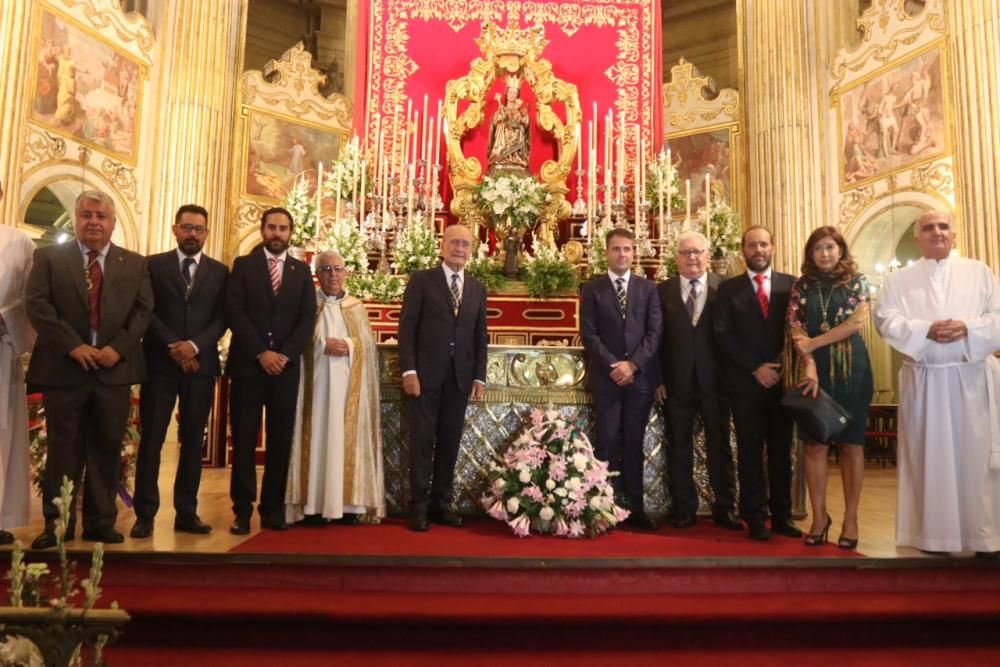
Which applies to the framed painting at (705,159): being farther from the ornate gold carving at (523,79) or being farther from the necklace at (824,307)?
the necklace at (824,307)

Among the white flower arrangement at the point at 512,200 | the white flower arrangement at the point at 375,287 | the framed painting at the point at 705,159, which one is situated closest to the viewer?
the white flower arrangement at the point at 375,287

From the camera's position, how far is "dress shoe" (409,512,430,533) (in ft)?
11.4

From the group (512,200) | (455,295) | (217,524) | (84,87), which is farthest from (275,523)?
(84,87)

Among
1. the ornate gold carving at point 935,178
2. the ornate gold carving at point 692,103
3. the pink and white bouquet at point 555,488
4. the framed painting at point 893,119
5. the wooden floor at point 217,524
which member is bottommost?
the wooden floor at point 217,524

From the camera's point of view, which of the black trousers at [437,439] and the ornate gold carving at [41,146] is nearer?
the black trousers at [437,439]

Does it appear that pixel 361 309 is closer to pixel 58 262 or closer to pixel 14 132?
pixel 58 262

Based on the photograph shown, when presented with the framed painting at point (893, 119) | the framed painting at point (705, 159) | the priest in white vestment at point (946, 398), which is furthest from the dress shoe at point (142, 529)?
the framed painting at point (705, 159)

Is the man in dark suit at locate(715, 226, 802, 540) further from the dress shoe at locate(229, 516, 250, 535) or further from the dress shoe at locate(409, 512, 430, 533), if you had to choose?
the dress shoe at locate(229, 516, 250, 535)

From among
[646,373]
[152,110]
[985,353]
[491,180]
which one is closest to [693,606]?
[646,373]

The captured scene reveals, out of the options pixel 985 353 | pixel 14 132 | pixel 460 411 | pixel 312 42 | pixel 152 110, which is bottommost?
pixel 460 411

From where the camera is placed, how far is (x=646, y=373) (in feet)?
12.1

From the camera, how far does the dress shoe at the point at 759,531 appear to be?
3336 millimetres

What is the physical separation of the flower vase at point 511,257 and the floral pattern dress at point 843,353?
11.0ft

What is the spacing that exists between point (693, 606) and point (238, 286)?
2.49 metres
